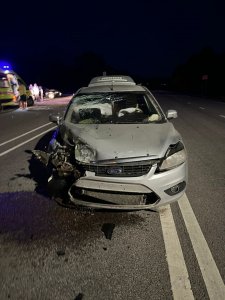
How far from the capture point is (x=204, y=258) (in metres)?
3.50

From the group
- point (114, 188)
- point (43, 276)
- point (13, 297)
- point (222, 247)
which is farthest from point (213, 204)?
point (13, 297)

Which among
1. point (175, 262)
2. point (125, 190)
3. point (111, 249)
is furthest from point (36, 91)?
point (175, 262)

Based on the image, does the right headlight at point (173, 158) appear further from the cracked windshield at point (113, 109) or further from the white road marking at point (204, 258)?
the cracked windshield at point (113, 109)

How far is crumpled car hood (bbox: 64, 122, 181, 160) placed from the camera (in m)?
4.30

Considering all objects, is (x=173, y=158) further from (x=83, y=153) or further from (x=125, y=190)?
(x=83, y=153)

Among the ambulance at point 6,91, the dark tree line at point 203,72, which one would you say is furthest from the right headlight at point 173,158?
the dark tree line at point 203,72

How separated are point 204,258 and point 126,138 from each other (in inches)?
72.0

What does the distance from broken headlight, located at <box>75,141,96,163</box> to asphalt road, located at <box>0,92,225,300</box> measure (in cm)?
75

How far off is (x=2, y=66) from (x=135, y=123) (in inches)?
743

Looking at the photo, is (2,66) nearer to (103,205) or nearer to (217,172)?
(217,172)

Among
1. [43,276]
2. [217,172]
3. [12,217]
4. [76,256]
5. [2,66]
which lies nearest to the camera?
[43,276]

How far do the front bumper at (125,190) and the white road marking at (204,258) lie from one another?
45 centimetres

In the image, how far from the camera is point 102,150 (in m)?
4.36

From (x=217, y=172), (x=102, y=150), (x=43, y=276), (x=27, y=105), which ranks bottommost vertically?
(x=27, y=105)
